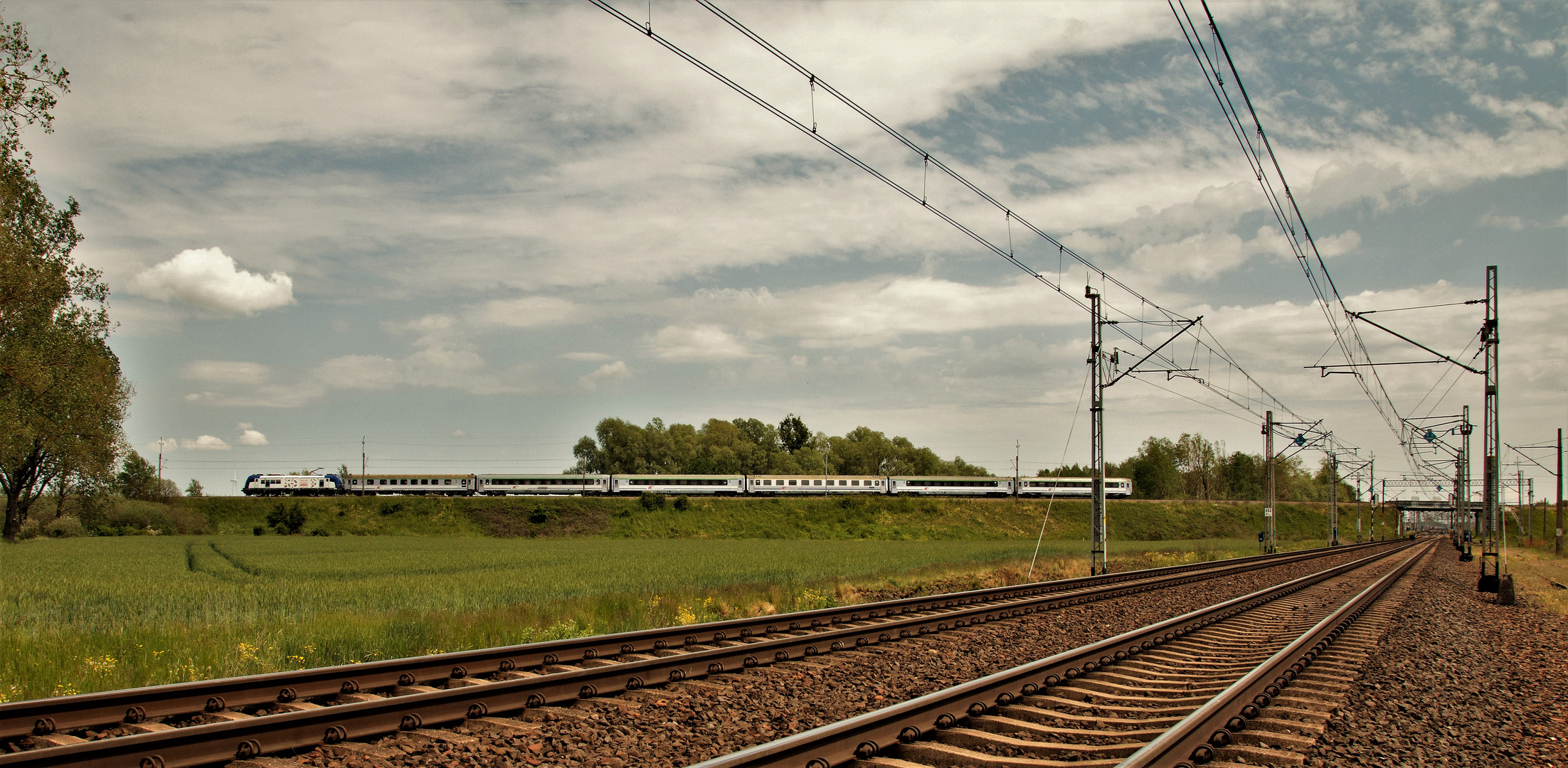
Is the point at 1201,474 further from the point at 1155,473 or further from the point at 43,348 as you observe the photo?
the point at 43,348

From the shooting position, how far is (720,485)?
84500mm

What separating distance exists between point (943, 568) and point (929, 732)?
24835 millimetres

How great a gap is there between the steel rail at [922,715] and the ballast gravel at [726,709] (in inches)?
32.6

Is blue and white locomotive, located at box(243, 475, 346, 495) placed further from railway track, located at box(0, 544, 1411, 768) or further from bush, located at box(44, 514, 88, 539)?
railway track, located at box(0, 544, 1411, 768)

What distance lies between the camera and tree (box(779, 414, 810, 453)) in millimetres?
173500

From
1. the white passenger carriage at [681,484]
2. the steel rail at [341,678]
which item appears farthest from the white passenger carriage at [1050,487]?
the steel rail at [341,678]

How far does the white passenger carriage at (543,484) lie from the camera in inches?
3324

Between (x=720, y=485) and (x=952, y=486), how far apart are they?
75.5ft

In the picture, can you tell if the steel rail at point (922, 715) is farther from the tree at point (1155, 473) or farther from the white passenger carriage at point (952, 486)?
the tree at point (1155, 473)

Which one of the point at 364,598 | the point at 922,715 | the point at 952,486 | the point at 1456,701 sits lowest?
the point at 952,486

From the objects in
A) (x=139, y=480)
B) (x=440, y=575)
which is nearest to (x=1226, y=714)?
(x=440, y=575)

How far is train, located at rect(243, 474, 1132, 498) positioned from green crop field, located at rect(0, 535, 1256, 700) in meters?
37.3

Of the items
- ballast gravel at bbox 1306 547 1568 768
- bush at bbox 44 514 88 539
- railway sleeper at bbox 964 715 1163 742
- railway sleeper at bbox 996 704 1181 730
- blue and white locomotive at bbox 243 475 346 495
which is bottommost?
bush at bbox 44 514 88 539

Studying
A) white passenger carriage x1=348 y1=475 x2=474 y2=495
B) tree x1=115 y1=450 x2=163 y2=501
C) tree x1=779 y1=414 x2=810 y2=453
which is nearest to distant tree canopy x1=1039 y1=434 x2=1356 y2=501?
tree x1=779 y1=414 x2=810 y2=453
